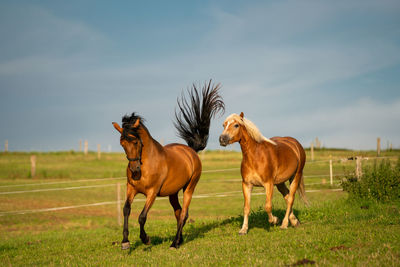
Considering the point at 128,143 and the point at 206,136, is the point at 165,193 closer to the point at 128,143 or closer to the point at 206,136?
the point at 128,143

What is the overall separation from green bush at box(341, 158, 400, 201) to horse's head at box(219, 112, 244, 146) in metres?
6.20

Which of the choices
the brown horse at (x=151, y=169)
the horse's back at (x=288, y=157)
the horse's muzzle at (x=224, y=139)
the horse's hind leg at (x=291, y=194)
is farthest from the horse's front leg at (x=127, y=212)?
the horse's hind leg at (x=291, y=194)

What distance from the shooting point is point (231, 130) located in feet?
25.7

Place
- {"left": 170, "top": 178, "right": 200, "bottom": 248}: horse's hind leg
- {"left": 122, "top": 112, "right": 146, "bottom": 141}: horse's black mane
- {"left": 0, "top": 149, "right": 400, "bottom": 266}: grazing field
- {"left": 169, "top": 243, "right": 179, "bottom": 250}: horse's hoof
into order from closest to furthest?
{"left": 0, "top": 149, "right": 400, "bottom": 266}: grazing field → {"left": 122, "top": 112, "right": 146, "bottom": 141}: horse's black mane → {"left": 169, "top": 243, "right": 179, "bottom": 250}: horse's hoof → {"left": 170, "top": 178, "right": 200, "bottom": 248}: horse's hind leg

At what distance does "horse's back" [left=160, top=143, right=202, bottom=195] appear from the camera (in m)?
7.19

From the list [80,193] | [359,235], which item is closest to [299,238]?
[359,235]

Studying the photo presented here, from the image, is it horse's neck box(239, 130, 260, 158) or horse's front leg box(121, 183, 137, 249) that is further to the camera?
horse's neck box(239, 130, 260, 158)

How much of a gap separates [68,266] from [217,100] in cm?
494

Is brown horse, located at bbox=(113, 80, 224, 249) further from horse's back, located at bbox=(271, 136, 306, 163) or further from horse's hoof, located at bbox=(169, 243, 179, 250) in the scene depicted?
horse's back, located at bbox=(271, 136, 306, 163)

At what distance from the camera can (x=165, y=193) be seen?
281 inches

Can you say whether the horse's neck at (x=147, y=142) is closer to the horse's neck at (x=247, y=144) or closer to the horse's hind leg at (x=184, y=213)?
the horse's hind leg at (x=184, y=213)

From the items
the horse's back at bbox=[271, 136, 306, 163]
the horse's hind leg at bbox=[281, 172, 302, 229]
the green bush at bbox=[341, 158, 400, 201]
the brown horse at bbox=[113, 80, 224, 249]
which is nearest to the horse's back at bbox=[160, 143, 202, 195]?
the brown horse at bbox=[113, 80, 224, 249]

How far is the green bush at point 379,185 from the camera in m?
11.9

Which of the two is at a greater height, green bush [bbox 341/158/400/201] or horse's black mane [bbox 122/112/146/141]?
horse's black mane [bbox 122/112/146/141]
